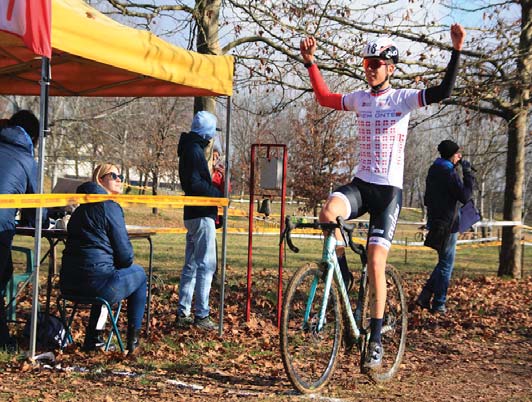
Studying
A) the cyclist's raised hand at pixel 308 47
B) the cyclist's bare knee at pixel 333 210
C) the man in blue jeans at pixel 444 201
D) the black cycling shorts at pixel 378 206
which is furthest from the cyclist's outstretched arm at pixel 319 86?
the man in blue jeans at pixel 444 201

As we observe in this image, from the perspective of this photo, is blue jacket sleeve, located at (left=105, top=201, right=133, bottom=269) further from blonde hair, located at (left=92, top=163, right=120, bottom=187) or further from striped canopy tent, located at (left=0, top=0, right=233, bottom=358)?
striped canopy tent, located at (left=0, top=0, right=233, bottom=358)

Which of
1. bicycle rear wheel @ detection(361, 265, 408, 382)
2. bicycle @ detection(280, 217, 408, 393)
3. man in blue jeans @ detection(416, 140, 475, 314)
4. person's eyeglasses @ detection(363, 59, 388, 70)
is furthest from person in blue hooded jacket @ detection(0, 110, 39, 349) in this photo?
man in blue jeans @ detection(416, 140, 475, 314)

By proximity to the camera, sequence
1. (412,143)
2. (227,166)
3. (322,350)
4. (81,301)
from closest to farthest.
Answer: (322,350) → (81,301) → (227,166) → (412,143)

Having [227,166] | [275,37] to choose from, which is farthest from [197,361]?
[275,37]

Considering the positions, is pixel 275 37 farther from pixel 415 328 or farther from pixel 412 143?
pixel 412 143

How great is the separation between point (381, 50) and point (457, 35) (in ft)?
1.91

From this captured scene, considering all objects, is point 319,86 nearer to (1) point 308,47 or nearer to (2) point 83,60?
(1) point 308,47

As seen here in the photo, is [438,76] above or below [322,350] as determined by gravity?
above

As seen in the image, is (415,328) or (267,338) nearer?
(267,338)

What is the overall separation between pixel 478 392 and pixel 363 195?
1.75m

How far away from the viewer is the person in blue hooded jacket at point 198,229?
23.3 ft

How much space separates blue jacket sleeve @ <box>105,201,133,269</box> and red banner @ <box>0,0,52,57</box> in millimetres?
1427

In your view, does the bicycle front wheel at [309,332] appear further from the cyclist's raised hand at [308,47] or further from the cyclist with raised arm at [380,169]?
the cyclist's raised hand at [308,47]

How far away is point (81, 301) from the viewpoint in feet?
18.6
